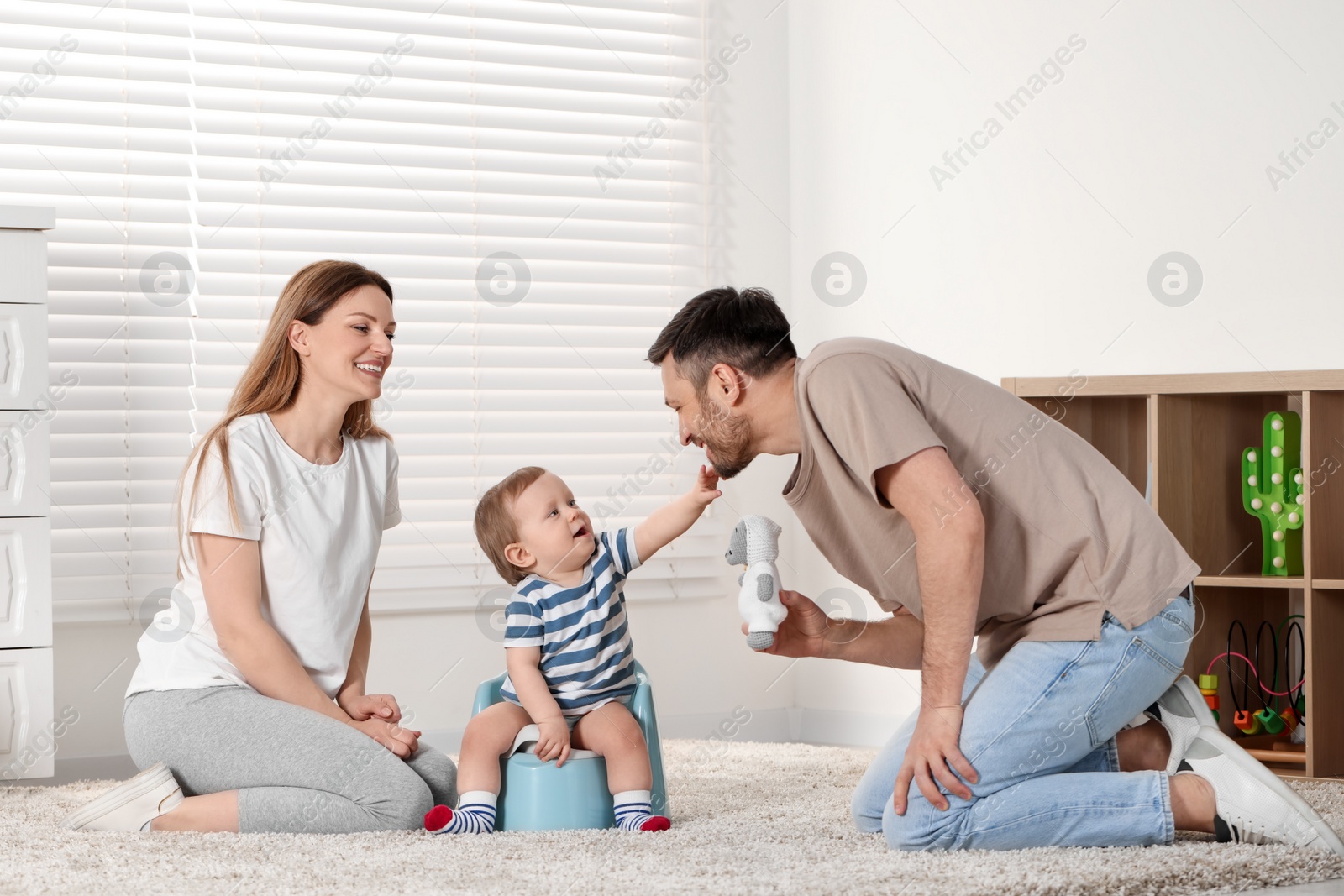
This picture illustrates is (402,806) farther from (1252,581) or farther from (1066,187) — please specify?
(1066,187)

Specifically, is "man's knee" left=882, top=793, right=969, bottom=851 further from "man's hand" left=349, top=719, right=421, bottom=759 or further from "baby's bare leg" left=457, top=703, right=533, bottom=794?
"man's hand" left=349, top=719, right=421, bottom=759

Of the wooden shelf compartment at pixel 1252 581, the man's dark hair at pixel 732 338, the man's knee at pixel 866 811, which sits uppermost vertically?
the man's dark hair at pixel 732 338

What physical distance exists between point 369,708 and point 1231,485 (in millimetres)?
1810

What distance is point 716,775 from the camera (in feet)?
8.83

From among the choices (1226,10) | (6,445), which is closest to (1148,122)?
(1226,10)

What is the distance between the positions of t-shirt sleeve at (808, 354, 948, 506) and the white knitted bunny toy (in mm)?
245

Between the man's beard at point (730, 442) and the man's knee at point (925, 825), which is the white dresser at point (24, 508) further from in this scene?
the man's knee at point (925, 825)

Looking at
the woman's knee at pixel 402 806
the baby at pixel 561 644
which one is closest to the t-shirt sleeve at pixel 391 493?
the baby at pixel 561 644

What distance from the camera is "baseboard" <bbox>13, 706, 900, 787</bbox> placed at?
3260 mm

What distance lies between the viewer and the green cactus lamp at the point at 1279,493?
269cm

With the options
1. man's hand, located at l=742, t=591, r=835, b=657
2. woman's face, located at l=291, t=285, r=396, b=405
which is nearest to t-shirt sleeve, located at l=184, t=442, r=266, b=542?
woman's face, located at l=291, t=285, r=396, b=405

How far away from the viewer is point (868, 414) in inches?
67.5

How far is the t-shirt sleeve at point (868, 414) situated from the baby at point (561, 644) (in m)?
0.36

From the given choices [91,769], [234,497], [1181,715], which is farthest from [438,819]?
[91,769]
